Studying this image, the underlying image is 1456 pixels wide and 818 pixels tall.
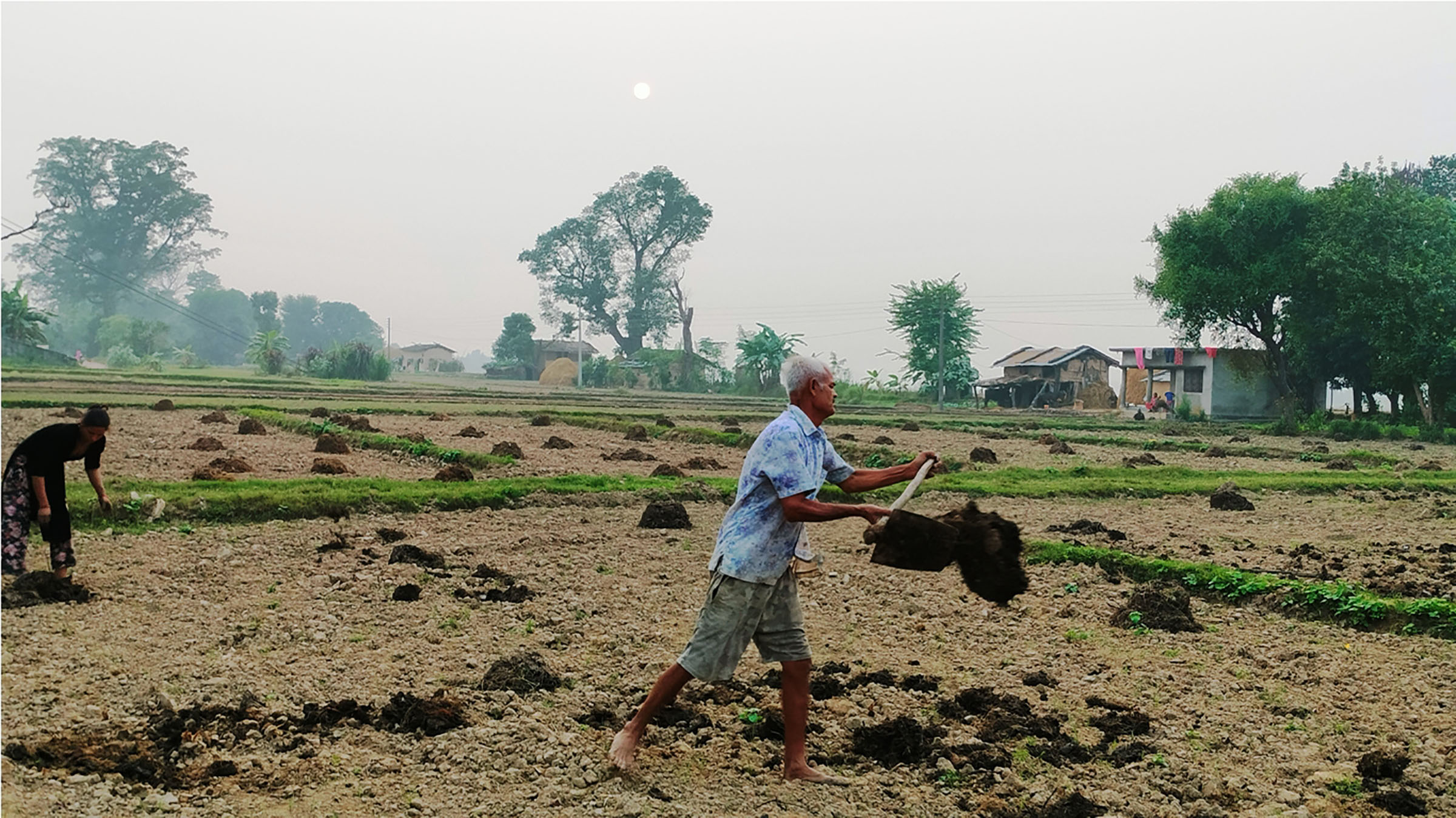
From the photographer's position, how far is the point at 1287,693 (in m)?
6.88

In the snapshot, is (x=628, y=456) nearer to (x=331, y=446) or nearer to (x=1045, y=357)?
(x=331, y=446)

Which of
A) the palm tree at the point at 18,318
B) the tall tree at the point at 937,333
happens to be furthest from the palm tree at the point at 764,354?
the palm tree at the point at 18,318

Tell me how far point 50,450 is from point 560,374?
262 ft

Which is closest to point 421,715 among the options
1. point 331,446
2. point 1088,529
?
point 1088,529

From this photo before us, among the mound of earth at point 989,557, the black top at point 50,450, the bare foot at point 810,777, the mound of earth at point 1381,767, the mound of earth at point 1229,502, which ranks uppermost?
the black top at point 50,450

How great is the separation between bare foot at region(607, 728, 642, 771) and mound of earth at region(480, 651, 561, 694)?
4.14 ft

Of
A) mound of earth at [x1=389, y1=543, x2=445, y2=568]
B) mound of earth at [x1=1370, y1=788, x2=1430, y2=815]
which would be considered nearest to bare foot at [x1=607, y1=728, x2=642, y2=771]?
mound of earth at [x1=1370, y1=788, x2=1430, y2=815]

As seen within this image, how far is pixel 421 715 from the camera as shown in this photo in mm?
5945

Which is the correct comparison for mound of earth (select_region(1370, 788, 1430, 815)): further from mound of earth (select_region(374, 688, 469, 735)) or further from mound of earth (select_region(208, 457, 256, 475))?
mound of earth (select_region(208, 457, 256, 475))

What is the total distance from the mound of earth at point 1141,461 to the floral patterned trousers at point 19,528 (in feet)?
63.2

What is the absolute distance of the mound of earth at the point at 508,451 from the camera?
20797mm

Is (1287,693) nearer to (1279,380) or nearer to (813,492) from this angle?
(813,492)

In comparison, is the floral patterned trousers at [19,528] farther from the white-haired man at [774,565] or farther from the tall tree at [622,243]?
the tall tree at [622,243]

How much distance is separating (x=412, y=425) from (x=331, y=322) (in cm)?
13505
